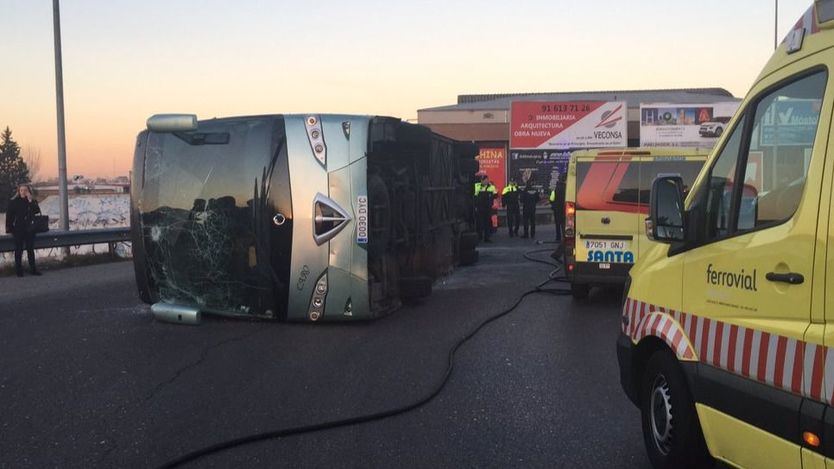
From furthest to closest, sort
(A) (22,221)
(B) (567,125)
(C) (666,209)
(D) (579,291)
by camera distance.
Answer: (B) (567,125), (A) (22,221), (D) (579,291), (C) (666,209)

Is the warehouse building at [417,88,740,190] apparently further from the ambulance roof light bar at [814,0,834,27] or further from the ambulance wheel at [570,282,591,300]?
the ambulance roof light bar at [814,0,834,27]

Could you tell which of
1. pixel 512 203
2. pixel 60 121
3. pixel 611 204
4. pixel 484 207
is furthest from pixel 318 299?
pixel 512 203

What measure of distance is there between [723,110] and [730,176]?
31531 millimetres

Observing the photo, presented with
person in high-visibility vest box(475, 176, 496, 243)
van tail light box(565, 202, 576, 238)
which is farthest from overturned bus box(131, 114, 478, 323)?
person in high-visibility vest box(475, 176, 496, 243)

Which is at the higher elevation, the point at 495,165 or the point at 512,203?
the point at 495,165

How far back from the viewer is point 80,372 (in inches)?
275

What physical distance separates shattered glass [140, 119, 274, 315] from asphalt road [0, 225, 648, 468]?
0.45 metres

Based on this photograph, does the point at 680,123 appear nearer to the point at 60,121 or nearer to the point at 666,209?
the point at 60,121

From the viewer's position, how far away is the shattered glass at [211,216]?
29.2 ft

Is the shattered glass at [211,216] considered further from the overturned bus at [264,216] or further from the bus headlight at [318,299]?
the bus headlight at [318,299]

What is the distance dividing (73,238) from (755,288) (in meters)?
16.5

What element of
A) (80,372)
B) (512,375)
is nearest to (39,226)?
(80,372)

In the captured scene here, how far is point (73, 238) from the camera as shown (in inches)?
674

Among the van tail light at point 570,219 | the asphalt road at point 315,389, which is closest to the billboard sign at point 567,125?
the van tail light at point 570,219
